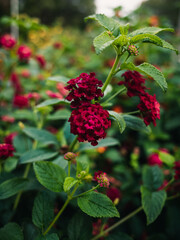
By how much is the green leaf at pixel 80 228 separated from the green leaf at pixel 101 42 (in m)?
0.64

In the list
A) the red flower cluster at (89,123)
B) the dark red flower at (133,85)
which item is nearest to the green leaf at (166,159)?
the dark red flower at (133,85)

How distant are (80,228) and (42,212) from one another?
167 millimetres

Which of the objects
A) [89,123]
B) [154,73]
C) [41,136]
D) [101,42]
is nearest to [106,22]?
[101,42]

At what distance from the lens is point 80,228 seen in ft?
2.56

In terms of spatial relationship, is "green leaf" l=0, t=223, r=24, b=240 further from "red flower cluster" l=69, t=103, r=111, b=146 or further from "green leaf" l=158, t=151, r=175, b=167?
"green leaf" l=158, t=151, r=175, b=167

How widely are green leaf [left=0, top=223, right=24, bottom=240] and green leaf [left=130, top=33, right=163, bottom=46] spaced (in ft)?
2.53

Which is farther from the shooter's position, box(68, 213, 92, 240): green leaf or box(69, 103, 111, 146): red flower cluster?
box(68, 213, 92, 240): green leaf

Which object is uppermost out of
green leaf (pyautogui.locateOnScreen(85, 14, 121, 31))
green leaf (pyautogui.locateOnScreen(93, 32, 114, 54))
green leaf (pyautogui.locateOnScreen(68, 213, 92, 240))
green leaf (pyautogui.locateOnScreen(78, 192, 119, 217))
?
green leaf (pyautogui.locateOnScreen(85, 14, 121, 31))

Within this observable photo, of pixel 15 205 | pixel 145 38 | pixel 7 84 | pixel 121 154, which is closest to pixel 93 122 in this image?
pixel 145 38

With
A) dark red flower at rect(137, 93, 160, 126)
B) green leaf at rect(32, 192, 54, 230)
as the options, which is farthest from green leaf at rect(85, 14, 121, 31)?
green leaf at rect(32, 192, 54, 230)

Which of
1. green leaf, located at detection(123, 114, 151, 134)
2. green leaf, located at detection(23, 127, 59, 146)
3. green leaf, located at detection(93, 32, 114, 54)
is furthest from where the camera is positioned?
green leaf, located at detection(23, 127, 59, 146)

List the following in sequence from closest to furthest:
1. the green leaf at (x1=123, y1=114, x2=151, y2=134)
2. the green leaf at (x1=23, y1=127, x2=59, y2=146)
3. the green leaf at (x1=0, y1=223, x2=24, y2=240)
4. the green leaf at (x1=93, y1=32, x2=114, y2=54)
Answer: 1. the green leaf at (x1=93, y1=32, x2=114, y2=54)
2. the green leaf at (x1=0, y1=223, x2=24, y2=240)
3. the green leaf at (x1=123, y1=114, x2=151, y2=134)
4. the green leaf at (x1=23, y1=127, x2=59, y2=146)

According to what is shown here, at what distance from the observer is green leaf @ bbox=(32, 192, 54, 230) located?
28.2 inches

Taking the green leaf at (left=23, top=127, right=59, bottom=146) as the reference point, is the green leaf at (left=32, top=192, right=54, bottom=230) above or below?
below
